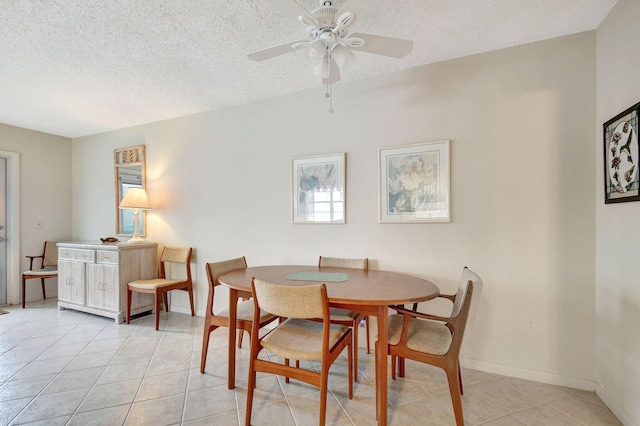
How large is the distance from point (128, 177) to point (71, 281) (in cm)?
148

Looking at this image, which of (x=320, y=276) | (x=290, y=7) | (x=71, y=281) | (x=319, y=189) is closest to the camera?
(x=290, y=7)

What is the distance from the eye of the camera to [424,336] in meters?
1.72

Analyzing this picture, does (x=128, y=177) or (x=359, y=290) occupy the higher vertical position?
(x=128, y=177)

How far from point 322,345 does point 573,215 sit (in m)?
1.93

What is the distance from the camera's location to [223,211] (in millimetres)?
3297

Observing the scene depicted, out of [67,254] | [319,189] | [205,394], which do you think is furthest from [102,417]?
[67,254]

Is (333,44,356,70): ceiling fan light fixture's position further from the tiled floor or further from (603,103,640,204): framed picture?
the tiled floor

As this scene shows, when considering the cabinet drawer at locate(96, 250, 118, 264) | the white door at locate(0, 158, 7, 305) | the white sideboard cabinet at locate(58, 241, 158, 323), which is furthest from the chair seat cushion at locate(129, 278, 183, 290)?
the white door at locate(0, 158, 7, 305)

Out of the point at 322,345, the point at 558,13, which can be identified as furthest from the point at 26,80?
the point at 558,13

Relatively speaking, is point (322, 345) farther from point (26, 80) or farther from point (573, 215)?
point (26, 80)

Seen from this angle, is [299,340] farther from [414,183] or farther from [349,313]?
[414,183]

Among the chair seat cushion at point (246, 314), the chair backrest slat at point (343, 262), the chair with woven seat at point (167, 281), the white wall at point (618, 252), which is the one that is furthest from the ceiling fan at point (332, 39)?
the chair with woven seat at point (167, 281)

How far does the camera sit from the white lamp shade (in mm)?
3480

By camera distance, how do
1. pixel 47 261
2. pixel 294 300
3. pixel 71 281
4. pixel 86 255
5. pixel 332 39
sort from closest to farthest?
pixel 294 300
pixel 332 39
pixel 86 255
pixel 71 281
pixel 47 261
